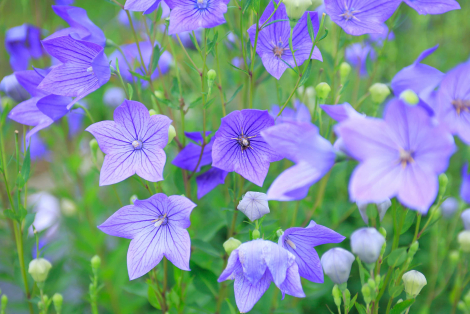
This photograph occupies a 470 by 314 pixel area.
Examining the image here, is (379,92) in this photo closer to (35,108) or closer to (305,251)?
(305,251)

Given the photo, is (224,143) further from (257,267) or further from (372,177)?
(372,177)

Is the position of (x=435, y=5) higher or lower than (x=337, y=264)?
higher

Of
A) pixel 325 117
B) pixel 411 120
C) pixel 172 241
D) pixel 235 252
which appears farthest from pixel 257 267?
pixel 325 117

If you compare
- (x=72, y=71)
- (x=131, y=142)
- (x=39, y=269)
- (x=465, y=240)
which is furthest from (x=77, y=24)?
(x=465, y=240)

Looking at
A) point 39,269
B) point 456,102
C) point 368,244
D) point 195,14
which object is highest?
point 195,14

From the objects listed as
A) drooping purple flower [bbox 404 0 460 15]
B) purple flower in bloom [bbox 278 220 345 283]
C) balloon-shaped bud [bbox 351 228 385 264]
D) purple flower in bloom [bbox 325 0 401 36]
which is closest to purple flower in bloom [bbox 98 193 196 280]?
→ purple flower in bloom [bbox 278 220 345 283]

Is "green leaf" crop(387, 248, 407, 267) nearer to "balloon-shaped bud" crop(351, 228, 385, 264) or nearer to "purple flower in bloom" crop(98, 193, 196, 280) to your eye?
"balloon-shaped bud" crop(351, 228, 385, 264)

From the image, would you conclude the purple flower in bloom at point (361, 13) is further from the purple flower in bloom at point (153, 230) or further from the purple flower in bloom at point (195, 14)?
the purple flower in bloom at point (153, 230)
